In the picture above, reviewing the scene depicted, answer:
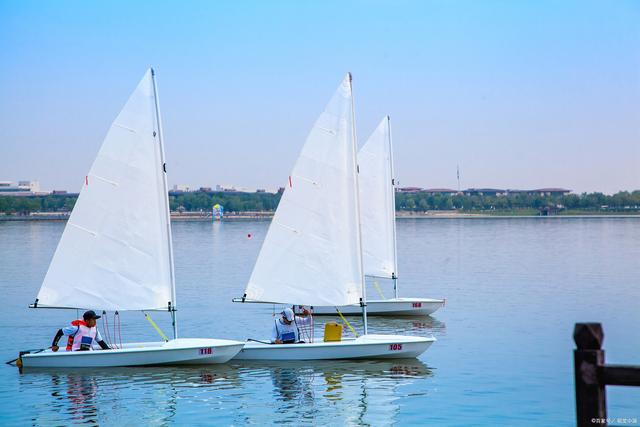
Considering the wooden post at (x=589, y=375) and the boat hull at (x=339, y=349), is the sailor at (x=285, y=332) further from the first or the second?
the wooden post at (x=589, y=375)

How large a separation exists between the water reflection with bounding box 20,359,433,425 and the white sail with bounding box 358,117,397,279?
1273 centimetres

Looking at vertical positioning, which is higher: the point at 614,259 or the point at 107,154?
the point at 107,154

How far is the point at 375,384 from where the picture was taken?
24969mm

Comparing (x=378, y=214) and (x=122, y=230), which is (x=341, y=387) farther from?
(x=378, y=214)

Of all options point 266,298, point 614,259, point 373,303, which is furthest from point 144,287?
point 614,259

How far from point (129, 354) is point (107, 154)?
18.8 ft

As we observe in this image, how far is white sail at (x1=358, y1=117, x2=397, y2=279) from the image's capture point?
1596 inches

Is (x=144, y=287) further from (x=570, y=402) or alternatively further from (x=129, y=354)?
(x=570, y=402)

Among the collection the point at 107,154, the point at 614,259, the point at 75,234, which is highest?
→ the point at 107,154

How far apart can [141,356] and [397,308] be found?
1641 cm

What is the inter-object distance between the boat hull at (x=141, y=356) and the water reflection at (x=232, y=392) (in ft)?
1.25

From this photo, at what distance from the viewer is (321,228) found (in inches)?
1082

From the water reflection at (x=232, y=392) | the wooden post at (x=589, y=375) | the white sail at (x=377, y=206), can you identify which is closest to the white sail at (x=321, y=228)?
the water reflection at (x=232, y=392)

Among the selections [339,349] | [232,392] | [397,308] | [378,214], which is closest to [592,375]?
[232,392]
